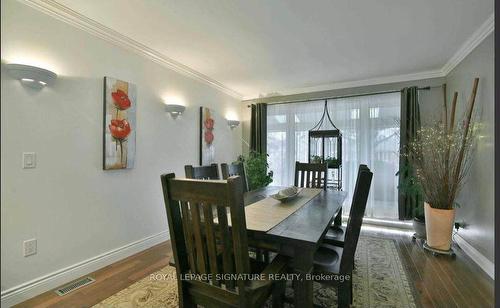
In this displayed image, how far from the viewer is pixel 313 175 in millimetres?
3279

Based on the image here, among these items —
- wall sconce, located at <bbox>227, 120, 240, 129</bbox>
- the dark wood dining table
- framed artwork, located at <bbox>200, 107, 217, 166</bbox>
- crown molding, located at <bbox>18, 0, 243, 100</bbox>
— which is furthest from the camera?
wall sconce, located at <bbox>227, 120, 240, 129</bbox>

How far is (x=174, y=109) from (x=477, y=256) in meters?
3.77

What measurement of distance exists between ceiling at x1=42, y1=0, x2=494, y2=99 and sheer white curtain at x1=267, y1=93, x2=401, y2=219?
23.9 inches

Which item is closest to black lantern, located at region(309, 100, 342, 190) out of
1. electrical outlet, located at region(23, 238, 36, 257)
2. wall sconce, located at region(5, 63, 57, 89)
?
wall sconce, located at region(5, 63, 57, 89)

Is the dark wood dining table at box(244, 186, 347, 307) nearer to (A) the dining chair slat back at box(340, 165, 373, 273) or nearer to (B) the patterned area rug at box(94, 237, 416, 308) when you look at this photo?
(A) the dining chair slat back at box(340, 165, 373, 273)

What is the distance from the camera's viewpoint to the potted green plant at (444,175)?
9.49 ft

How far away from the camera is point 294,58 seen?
131 inches

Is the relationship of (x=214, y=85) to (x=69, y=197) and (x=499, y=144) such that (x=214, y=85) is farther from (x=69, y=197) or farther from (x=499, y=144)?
(x=499, y=144)

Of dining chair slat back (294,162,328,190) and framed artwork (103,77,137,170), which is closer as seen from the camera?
framed artwork (103,77,137,170)

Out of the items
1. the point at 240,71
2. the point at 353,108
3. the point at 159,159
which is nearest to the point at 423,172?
the point at 353,108

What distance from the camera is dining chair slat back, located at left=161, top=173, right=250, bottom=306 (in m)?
1.26

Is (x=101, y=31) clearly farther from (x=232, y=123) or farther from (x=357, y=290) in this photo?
(x=357, y=290)

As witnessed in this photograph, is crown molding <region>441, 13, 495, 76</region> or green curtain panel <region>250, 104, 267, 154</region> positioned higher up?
crown molding <region>441, 13, 495, 76</region>

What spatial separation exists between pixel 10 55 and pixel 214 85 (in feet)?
8.91
